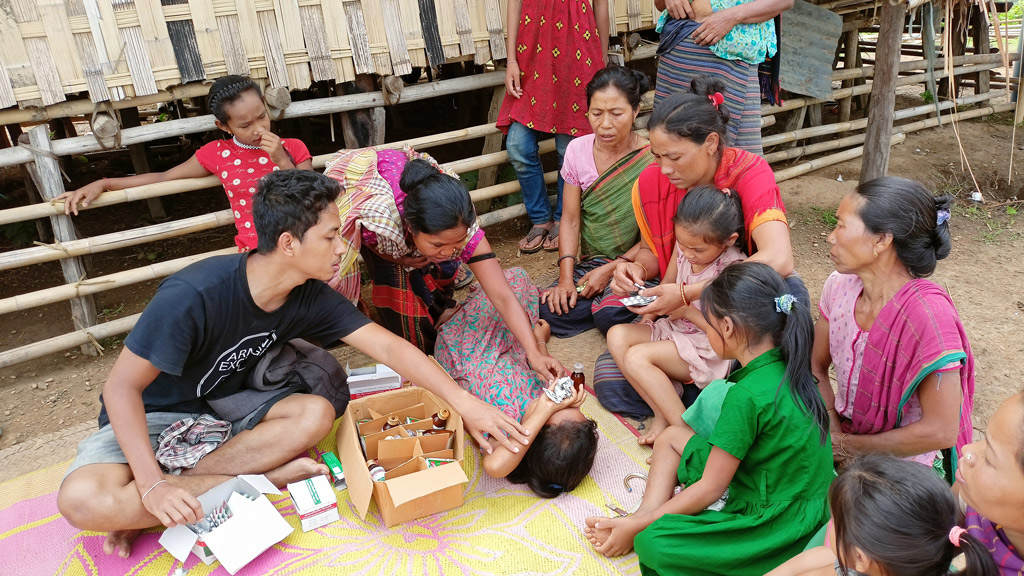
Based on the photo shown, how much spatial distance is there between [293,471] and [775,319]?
5.39ft

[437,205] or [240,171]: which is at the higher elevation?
[240,171]

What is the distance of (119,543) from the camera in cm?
211

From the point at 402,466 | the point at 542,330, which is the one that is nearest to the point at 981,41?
the point at 542,330

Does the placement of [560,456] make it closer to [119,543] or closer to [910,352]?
[910,352]

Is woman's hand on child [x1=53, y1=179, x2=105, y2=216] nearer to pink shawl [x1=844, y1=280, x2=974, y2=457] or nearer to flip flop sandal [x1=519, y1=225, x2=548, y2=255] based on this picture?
flip flop sandal [x1=519, y1=225, x2=548, y2=255]

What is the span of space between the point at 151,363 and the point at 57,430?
1.30 metres

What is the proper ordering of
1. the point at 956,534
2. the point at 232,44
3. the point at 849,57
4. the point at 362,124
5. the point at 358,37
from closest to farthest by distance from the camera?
the point at 956,534, the point at 232,44, the point at 358,37, the point at 362,124, the point at 849,57

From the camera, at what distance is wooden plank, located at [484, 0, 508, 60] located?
3865mm

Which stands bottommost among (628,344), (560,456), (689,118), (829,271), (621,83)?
(829,271)

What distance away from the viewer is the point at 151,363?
6.64 feet

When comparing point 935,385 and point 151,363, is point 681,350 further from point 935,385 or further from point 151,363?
point 151,363

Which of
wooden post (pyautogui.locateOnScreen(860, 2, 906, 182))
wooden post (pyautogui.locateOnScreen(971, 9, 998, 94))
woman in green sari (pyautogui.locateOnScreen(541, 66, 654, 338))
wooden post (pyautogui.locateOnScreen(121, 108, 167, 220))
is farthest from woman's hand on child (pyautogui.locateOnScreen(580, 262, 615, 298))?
wooden post (pyautogui.locateOnScreen(971, 9, 998, 94))

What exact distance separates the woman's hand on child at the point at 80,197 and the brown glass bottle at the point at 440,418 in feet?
6.47

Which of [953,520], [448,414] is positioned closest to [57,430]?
[448,414]
